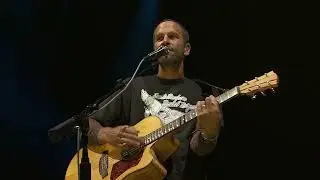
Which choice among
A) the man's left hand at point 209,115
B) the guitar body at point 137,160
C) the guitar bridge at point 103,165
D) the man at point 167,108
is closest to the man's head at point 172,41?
the man at point 167,108

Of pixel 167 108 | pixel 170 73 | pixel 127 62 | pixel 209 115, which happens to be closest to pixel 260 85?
pixel 209 115

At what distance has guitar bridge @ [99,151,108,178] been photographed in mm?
3146

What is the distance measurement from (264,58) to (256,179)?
85 cm

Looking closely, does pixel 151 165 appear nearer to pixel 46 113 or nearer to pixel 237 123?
pixel 237 123

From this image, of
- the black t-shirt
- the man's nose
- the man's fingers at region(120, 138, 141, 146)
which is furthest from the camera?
the man's nose

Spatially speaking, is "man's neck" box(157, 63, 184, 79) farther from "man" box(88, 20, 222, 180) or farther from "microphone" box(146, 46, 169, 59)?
"microphone" box(146, 46, 169, 59)

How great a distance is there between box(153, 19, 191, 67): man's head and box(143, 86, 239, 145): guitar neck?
494 mm

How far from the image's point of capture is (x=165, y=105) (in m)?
3.32

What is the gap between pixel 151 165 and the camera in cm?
297

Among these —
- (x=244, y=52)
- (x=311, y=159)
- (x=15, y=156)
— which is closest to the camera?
(x=311, y=159)

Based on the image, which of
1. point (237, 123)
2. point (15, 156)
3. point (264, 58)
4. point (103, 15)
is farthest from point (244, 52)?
point (15, 156)

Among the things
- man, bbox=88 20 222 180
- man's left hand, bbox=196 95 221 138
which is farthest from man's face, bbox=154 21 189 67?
man's left hand, bbox=196 95 221 138

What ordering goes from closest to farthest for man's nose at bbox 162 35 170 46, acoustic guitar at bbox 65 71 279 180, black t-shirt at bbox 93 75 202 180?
acoustic guitar at bbox 65 71 279 180 → black t-shirt at bbox 93 75 202 180 → man's nose at bbox 162 35 170 46

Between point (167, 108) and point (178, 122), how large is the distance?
0.25 m
